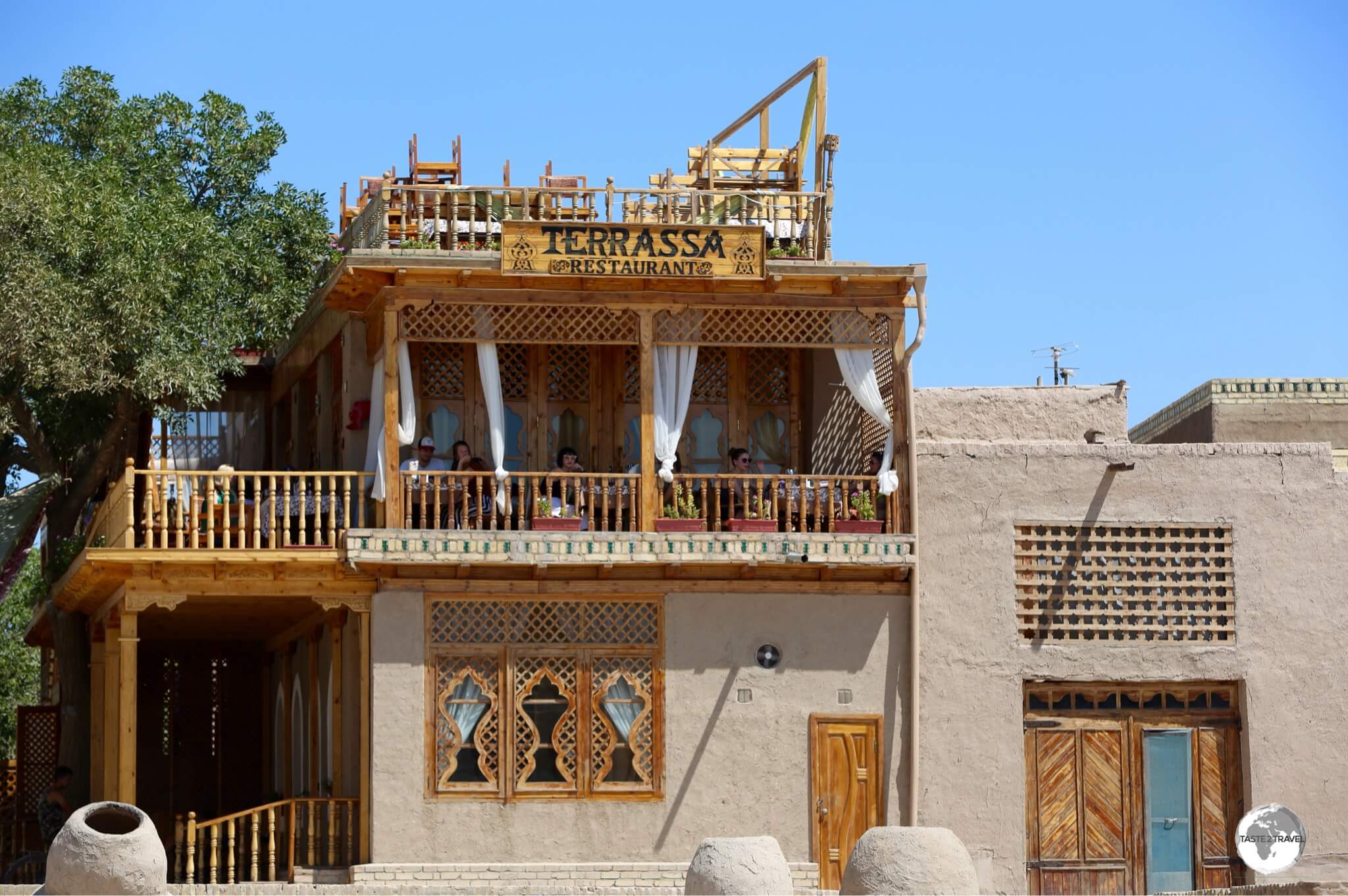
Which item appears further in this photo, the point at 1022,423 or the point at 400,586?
the point at 1022,423

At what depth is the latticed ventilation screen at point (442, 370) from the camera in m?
21.8

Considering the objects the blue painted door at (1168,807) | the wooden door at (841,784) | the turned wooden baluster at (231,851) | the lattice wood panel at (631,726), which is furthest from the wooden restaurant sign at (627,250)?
the blue painted door at (1168,807)

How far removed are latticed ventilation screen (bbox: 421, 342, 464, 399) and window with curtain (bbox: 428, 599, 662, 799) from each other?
2.46 meters

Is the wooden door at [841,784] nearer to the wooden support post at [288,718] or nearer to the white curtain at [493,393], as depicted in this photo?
the white curtain at [493,393]

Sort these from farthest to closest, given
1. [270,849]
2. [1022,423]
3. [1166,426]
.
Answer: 1. [1166,426]
2. [1022,423]
3. [270,849]

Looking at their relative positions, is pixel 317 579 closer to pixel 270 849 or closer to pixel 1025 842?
pixel 270 849

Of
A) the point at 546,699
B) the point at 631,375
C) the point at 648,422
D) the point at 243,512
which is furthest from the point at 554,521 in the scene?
the point at 243,512

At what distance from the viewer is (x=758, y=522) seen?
67.3 ft

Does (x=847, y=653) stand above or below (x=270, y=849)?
above

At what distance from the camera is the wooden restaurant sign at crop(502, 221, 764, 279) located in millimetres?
20406

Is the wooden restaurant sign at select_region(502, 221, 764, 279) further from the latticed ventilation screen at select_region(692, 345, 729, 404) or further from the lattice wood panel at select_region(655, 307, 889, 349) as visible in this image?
the latticed ventilation screen at select_region(692, 345, 729, 404)

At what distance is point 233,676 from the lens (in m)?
28.9

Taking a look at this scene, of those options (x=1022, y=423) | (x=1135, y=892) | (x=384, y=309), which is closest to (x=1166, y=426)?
(x=1022, y=423)

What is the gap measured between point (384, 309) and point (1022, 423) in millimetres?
6360
